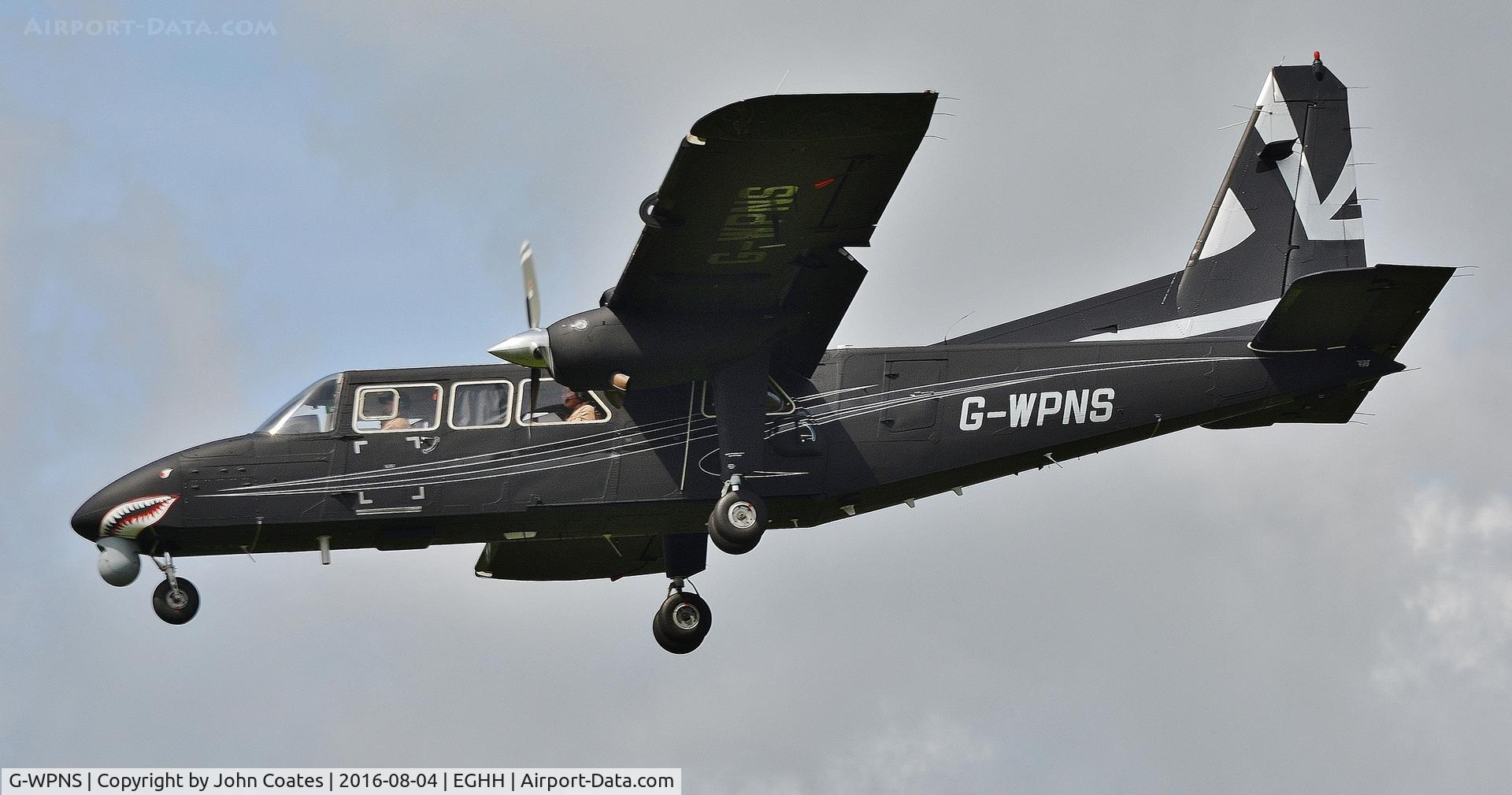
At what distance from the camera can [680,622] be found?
2161cm

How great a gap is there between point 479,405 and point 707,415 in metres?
2.50

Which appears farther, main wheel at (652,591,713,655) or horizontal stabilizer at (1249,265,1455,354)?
main wheel at (652,591,713,655)

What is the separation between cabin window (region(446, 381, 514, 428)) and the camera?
19344 millimetres

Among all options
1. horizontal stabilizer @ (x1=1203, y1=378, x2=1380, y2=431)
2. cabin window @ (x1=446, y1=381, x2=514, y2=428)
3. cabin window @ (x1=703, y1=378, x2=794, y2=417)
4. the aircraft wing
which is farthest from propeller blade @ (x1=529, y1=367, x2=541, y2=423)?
horizontal stabilizer @ (x1=1203, y1=378, x2=1380, y2=431)

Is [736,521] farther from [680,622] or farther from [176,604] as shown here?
[176,604]

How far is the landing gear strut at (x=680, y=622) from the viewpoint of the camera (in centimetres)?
2161

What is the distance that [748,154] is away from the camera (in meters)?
16.6

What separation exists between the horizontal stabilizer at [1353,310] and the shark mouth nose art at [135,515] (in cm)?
1210

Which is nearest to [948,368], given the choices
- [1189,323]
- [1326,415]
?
[1189,323]

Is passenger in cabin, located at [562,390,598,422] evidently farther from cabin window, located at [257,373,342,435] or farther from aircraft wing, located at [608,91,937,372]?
cabin window, located at [257,373,342,435]

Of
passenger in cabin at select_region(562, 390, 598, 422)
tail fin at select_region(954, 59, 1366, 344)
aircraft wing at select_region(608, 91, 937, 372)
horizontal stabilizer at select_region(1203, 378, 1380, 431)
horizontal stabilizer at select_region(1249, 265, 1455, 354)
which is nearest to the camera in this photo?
aircraft wing at select_region(608, 91, 937, 372)

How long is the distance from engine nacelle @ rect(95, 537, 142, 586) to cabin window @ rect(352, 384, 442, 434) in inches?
107

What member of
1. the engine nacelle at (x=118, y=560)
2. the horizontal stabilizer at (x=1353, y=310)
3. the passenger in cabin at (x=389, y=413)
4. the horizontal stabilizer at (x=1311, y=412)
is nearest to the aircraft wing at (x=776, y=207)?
the passenger in cabin at (x=389, y=413)

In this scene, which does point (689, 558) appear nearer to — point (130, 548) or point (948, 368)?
point (948, 368)
